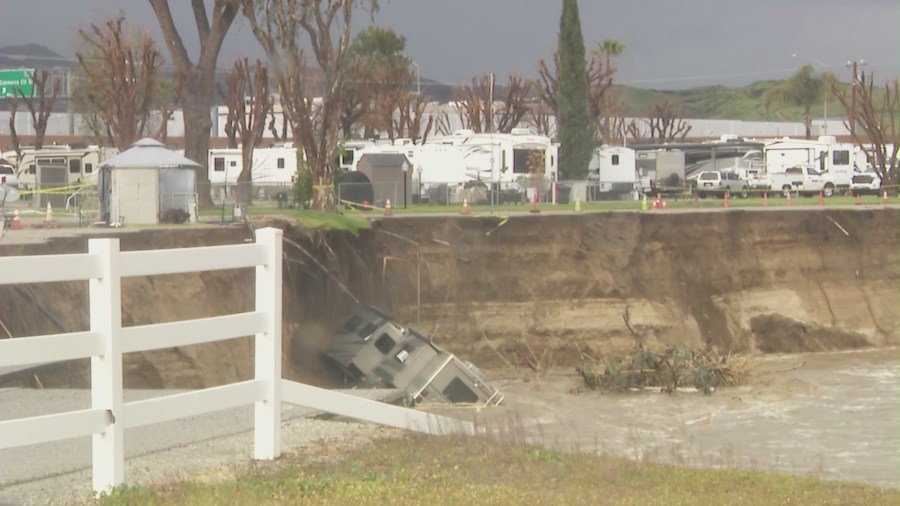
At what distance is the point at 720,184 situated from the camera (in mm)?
56844

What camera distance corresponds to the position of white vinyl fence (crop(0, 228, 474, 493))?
700cm

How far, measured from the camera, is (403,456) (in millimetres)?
9008

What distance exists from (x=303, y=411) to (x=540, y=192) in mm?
35053

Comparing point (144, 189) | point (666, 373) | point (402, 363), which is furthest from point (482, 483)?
point (144, 189)

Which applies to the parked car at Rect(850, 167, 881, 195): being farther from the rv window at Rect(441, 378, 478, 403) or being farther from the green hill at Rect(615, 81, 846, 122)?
the green hill at Rect(615, 81, 846, 122)

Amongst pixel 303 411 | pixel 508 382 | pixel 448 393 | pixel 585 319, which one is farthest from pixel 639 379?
pixel 303 411

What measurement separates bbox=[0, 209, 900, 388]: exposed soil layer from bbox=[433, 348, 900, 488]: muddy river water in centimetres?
387

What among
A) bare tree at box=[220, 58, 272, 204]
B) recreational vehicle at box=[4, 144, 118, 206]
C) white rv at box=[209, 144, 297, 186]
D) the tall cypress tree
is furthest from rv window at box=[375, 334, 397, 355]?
the tall cypress tree

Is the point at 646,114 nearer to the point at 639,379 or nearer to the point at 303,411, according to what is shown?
the point at 639,379

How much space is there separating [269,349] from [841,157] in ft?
185

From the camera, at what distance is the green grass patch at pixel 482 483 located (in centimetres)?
742

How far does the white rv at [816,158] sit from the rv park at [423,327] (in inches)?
63.2

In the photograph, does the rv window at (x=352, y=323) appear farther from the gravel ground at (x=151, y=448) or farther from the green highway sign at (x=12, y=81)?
the green highway sign at (x=12, y=81)

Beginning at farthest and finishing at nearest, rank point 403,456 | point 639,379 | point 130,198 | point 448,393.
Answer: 1. point 130,198
2. point 639,379
3. point 448,393
4. point 403,456
